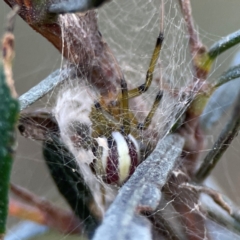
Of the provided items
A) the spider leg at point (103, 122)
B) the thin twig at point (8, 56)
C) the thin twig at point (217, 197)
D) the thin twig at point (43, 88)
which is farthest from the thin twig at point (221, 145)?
the thin twig at point (8, 56)

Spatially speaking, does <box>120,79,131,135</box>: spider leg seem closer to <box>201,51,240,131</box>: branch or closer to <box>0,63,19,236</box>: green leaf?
<box>201,51,240,131</box>: branch

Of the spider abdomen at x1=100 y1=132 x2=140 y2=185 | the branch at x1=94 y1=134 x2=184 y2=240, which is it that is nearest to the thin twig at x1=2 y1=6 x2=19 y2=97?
the branch at x1=94 y1=134 x2=184 y2=240

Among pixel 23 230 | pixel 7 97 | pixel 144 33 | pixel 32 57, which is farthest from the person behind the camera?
pixel 32 57

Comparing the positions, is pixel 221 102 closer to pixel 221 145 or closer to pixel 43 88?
pixel 221 145

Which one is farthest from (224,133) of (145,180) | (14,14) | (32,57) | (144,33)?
(32,57)

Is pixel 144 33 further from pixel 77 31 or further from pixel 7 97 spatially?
pixel 7 97

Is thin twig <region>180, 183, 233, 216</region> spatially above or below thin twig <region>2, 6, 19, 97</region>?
below

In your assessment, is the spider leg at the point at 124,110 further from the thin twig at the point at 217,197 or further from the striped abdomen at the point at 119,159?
the thin twig at the point at 217,197
